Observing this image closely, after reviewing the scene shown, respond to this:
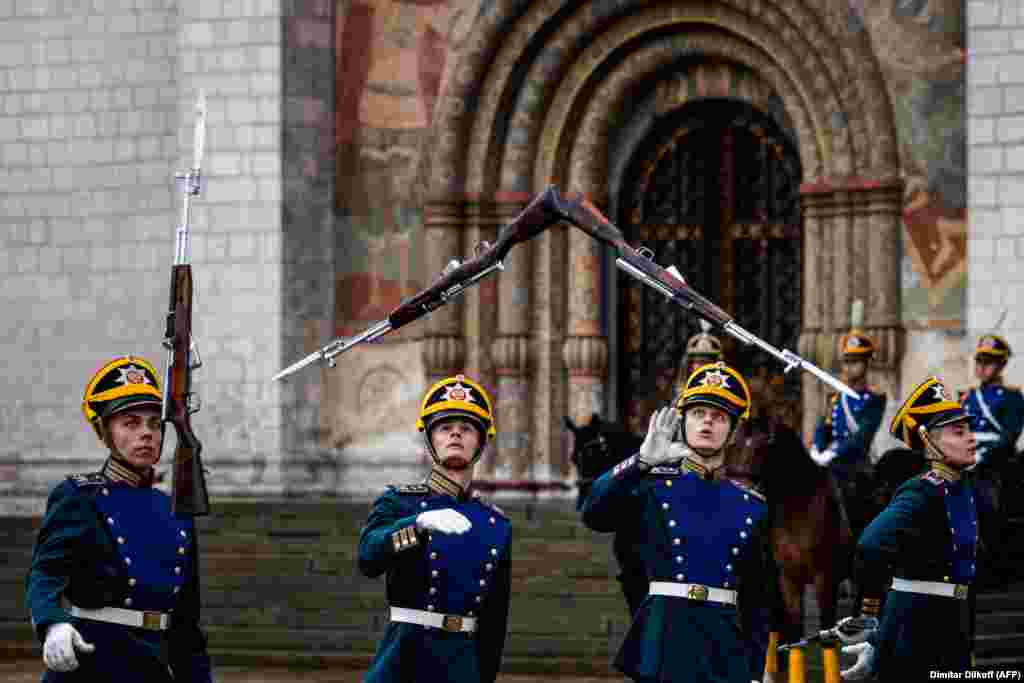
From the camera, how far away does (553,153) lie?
71.4 feet

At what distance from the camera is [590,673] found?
603 inches

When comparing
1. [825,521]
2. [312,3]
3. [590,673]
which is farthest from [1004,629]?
[312,3]

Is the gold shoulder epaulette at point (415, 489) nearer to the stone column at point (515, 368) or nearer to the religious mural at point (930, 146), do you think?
the religious mural at point (930, 146)

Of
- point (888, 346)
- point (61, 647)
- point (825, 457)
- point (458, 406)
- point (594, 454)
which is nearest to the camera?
point (61, 647)

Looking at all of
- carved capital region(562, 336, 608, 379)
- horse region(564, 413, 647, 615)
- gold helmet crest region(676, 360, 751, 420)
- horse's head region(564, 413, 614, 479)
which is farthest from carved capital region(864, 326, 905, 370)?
gold helmet crest region(676, 360, 751, 420)

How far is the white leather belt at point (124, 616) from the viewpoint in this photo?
7.91m

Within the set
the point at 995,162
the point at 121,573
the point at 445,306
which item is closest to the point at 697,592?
the point at 121,573

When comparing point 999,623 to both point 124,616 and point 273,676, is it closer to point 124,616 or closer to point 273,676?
point 273,676

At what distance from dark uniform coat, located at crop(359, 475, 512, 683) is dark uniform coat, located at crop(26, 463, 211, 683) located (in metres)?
0.62

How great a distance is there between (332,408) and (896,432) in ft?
44.3

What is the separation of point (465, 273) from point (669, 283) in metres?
1.30

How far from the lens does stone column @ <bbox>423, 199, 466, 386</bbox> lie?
2206 cm

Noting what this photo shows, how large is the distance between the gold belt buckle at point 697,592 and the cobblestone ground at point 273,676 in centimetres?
647

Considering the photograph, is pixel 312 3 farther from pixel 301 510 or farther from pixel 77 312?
pixel 301 510
